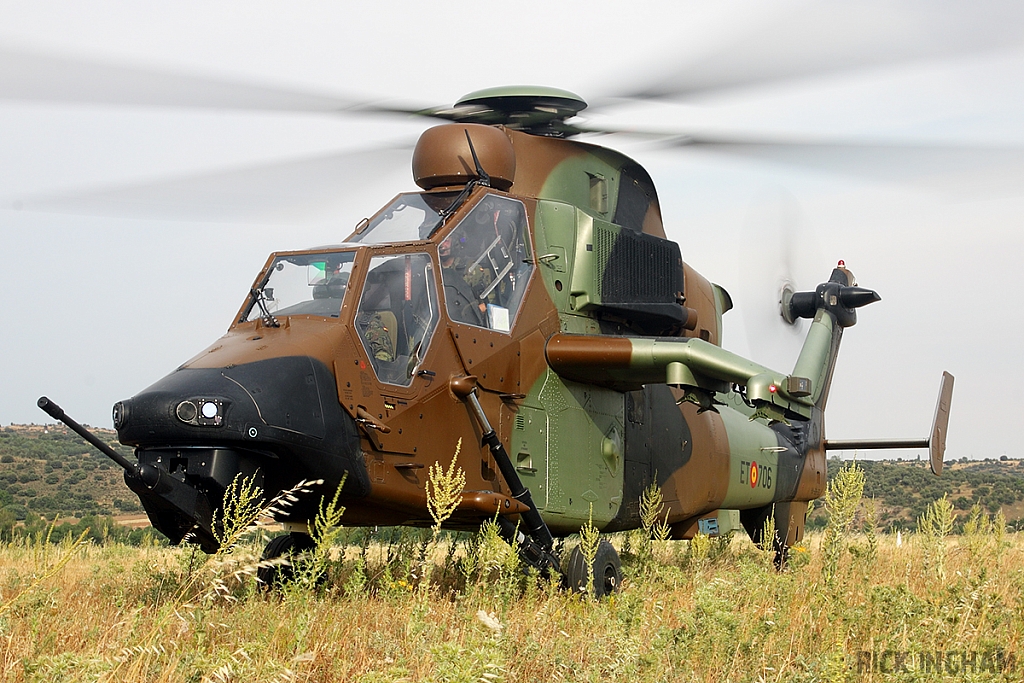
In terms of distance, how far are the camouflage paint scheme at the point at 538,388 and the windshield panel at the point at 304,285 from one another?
88 mm

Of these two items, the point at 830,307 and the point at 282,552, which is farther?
the point at 830,307

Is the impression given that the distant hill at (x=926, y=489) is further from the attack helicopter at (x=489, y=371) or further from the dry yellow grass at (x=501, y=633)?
the dry yellow grass at (x=501, y=633)

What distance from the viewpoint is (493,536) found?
655 centimetres

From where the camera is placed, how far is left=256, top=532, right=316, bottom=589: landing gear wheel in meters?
7.75

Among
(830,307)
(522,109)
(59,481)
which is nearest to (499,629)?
(522,109)

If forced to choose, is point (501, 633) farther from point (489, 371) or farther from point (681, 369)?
point (681, 369)

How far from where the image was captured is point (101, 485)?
19672mm

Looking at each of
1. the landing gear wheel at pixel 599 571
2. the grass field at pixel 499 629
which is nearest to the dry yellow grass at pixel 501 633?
the grass field at pixel 499 629

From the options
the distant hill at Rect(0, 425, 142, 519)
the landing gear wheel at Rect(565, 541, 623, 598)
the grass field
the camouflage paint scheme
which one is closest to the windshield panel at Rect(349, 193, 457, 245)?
the camouflage paint scheme

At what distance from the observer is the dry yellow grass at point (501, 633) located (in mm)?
4301

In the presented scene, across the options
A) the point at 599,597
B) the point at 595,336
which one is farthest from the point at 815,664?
the point at 595,336

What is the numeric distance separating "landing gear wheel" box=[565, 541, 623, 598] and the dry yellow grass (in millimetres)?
432

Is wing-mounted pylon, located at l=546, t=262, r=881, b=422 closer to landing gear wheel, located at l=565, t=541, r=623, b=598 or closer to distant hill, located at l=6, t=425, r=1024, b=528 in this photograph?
landing gear wheel, located at l=565, t=541, r=623, b=598

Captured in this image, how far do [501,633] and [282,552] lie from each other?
381 centimetres
